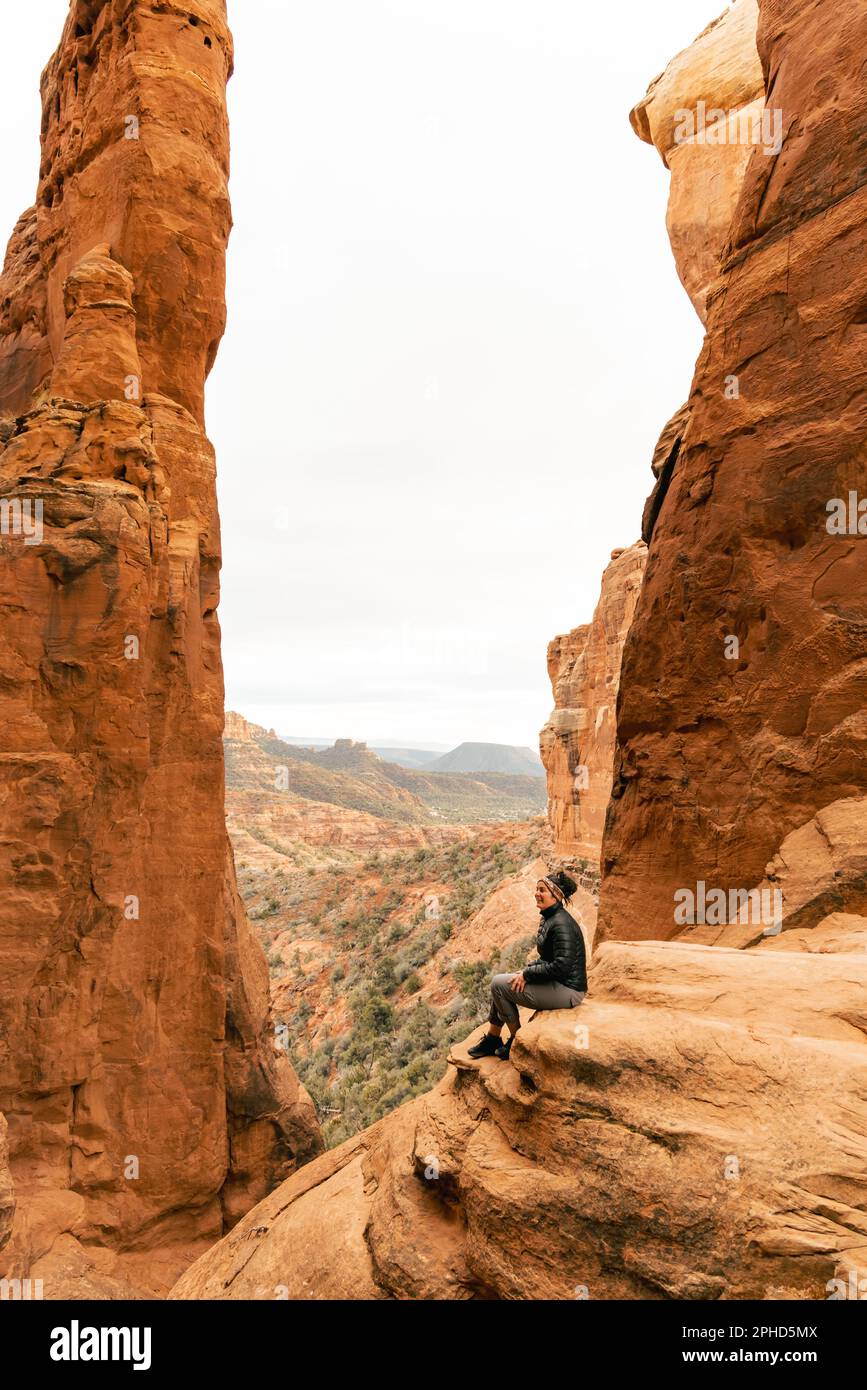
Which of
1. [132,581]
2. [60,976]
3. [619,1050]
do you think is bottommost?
[60,976]

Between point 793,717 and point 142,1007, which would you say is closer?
point 793,717

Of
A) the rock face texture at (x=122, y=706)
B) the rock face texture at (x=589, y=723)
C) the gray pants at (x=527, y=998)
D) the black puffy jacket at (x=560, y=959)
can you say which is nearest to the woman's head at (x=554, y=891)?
the black puffy jacket at (x=560, y=959)

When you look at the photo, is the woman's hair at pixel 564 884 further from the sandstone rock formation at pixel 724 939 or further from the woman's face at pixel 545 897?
the sandstone rock formation at pixel 724 939

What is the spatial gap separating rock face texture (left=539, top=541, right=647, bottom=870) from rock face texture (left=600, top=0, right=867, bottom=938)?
838 inches

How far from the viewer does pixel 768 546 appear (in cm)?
816

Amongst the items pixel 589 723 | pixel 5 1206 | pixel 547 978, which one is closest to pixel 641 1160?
pixel 547 978

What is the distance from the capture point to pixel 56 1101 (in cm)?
944

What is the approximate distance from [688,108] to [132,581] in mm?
11732

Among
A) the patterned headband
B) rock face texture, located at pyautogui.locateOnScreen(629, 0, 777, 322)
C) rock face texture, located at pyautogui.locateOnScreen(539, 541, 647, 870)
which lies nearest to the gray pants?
the patterned headband

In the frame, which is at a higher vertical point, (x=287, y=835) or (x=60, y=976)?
(x=60, y=976)

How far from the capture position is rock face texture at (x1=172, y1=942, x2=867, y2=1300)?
406cm
